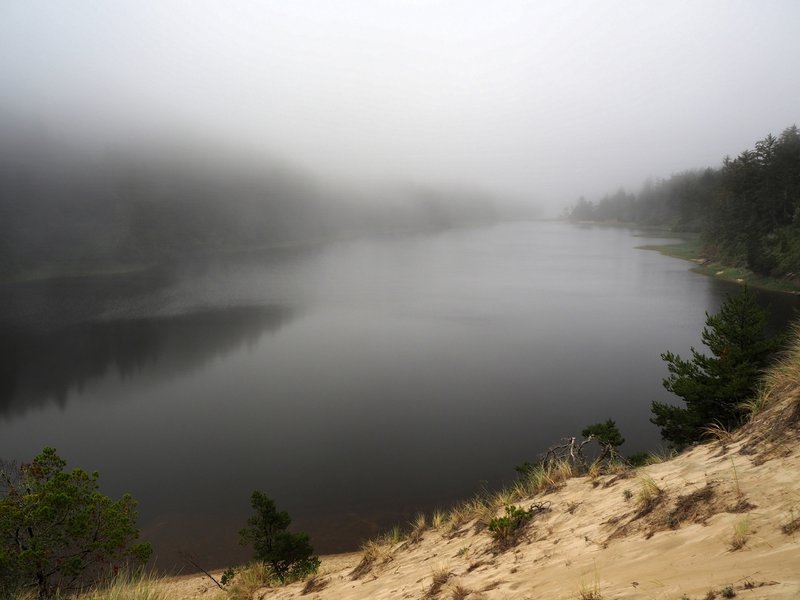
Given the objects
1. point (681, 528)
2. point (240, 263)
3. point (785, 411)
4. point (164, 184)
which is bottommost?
point (681, 528)

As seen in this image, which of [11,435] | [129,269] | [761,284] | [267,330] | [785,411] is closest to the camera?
[785,411]

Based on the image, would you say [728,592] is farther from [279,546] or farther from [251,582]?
[279,546]

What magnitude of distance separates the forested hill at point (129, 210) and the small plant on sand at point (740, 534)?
101m

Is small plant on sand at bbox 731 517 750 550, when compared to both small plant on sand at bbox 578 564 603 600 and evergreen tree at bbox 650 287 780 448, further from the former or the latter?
evergreen tree at bbox 650 287 780 448

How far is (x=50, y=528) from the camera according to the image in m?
7.59

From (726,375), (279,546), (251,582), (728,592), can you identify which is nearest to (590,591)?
(728,592)

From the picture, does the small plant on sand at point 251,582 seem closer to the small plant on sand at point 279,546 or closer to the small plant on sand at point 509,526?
the small plant on sand at point 279,546

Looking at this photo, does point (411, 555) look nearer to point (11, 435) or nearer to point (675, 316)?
point (11, 435)

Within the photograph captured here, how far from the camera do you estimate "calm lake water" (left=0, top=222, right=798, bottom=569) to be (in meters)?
17.6

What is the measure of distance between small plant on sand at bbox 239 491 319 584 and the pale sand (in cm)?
201

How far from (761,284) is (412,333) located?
3686 cm

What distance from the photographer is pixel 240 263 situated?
93.5 meters

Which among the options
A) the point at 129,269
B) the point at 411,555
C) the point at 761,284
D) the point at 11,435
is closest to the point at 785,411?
the point at 411,555

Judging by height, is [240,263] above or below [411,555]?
above
